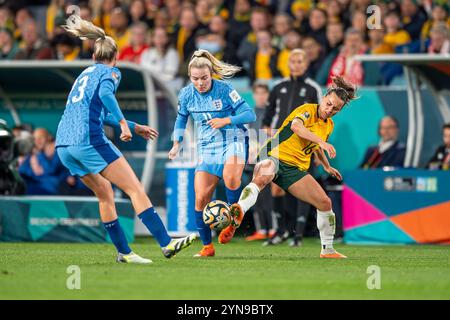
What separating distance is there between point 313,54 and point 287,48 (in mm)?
441

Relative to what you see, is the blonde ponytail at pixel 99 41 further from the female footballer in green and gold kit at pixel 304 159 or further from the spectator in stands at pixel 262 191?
the spectator in stands at pixel 262 191

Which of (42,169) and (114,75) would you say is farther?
(42,169)

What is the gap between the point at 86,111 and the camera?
9859 millimetres

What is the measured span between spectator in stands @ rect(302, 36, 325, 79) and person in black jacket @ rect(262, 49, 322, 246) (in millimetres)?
2438

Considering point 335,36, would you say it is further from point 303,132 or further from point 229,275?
point 229,275

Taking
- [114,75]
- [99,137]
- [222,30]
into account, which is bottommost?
[99,137]

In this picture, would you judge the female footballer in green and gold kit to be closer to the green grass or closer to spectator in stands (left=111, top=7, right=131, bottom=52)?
the green grass

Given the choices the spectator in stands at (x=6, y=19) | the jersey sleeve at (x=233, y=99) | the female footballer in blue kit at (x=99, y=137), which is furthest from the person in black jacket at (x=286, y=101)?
the spectator in stands at (x=6, y=19)

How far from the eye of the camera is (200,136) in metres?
11.3

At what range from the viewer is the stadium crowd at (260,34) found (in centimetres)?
1652

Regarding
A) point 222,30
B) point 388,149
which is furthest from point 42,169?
point 388,149

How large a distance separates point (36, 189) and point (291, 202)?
4661 millimetres

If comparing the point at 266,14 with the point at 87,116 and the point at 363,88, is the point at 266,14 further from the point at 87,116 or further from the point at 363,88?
the point at 87,116
